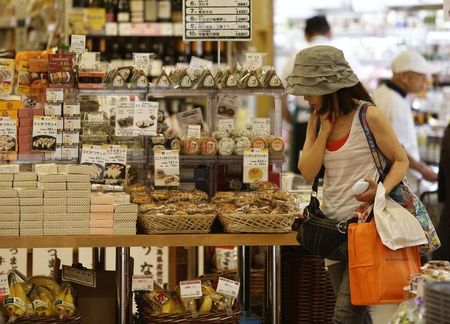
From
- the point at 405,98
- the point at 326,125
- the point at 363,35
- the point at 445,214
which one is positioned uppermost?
the point at 363,35

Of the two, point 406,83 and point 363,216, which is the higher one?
point 406,83

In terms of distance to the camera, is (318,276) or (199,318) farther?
(318,276)

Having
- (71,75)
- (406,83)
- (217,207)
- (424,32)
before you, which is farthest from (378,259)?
(424,32)

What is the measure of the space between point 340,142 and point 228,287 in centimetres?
102

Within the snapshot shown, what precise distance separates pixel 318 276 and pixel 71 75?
69.9 inches

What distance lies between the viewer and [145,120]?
559 cm

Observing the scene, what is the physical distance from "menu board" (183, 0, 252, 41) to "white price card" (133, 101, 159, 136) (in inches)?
25.5

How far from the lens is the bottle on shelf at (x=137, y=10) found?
898 centimetres

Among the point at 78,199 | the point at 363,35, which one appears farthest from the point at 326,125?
the point at 363,35

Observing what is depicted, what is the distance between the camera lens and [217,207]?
527 cm

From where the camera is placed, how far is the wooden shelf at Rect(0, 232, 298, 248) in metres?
5.03

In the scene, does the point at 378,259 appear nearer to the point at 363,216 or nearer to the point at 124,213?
the point at 363,216

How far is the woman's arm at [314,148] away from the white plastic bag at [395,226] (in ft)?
1.12

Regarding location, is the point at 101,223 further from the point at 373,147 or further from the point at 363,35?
the point at 363,35
